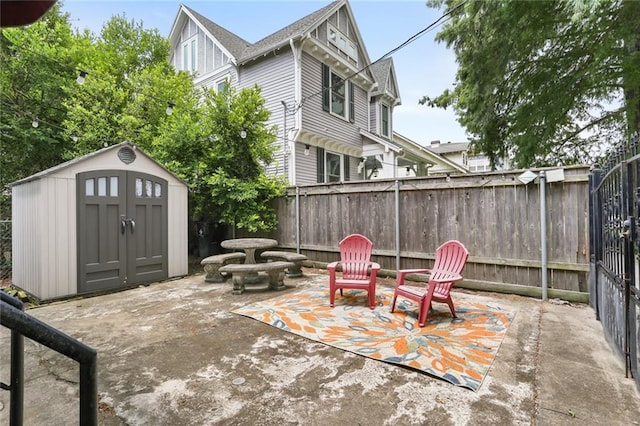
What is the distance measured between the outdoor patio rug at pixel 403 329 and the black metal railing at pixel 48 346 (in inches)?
89.6

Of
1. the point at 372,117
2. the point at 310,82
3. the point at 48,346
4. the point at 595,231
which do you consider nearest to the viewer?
the point at 48,346

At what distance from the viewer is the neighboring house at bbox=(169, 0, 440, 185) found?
9602mm

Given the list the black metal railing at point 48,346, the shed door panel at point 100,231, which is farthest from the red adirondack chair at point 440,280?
the shed door panel at point 100,231

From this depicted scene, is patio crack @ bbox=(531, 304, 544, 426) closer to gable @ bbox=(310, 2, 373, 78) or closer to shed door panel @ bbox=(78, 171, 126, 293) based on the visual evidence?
shed door panel @ bbox=(78, 171, 126, 293)

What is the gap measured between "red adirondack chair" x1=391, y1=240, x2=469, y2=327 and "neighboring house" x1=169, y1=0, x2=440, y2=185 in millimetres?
5906

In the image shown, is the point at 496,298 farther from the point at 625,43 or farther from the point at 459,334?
the point at 625,43

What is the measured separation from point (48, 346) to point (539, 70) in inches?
361

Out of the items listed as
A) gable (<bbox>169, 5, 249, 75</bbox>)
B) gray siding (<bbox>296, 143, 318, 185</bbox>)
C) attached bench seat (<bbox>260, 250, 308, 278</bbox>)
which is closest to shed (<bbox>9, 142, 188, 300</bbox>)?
attached bench seat (<bbox>260, 250, 308, 278</bbox>)

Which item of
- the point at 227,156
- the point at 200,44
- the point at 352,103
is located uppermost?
the point at 200,44

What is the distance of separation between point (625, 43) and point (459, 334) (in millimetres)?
6298

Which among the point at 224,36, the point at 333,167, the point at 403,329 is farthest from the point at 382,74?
the point at 403,329

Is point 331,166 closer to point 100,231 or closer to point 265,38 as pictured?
point 265,38

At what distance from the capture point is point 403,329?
345cm

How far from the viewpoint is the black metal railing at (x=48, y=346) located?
0.80 metres
